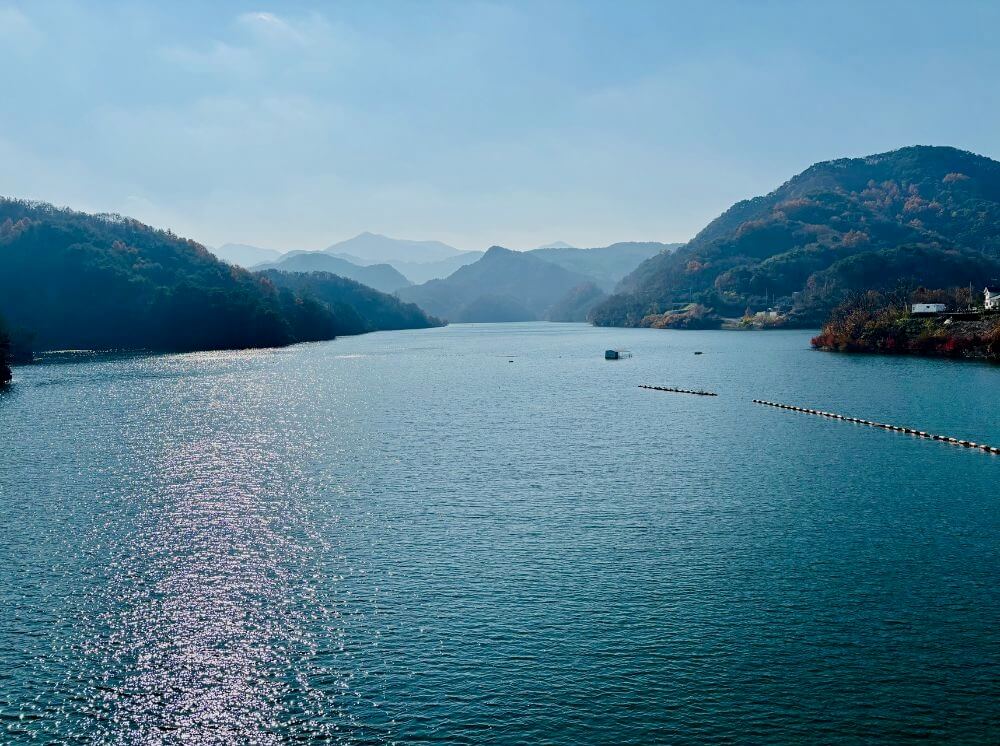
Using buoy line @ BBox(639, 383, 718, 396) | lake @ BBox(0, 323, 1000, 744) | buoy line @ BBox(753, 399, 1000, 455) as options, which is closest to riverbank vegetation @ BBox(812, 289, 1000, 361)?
buoy line @ BBox(639, 383, 718, 396)

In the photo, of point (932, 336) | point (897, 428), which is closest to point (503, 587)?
point (897, 428)

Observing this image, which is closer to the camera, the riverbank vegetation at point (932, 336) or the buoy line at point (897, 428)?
the buoy line at point (897, 428)

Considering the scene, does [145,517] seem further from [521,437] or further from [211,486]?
[521,437]

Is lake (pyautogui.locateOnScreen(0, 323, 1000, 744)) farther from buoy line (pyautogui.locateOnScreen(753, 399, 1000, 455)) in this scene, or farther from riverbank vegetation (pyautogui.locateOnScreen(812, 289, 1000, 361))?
riverbank vegetation (pyautogui.locateOnScreen(812, 289, 1000, 361))

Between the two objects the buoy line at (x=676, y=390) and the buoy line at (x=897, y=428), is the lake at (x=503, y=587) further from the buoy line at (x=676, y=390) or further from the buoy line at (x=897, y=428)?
the buoy line at (x=676, y=390)

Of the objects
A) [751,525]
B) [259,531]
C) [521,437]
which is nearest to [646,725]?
[751,525]

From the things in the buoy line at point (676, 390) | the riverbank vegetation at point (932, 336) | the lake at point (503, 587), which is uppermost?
the riverbank vegetation at point (932, 336)

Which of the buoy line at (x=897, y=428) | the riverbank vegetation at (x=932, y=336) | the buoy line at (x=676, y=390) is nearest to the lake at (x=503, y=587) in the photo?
the buoy line at (x=897, y=428)

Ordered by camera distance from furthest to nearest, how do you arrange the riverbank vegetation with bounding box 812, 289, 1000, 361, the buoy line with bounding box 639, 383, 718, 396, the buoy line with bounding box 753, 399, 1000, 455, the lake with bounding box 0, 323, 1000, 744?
1. the riverbank vegetation with bounding box 812, 289, 1000, 361
2. the buoy line with bounding box 639, 383, 718, 396
3. the buoy line with bounding box 753, 399, 1000, 455
4. the lake with bounding box 0, 323, 1000, 744

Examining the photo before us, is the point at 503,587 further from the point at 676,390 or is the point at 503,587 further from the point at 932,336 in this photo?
the point at 932,336
